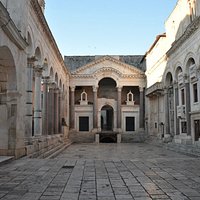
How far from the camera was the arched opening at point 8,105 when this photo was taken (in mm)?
12039

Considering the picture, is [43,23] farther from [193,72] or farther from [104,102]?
[104,102]

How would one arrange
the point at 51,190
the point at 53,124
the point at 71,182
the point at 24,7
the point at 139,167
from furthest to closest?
the point at 53,124, the point at 24,7, the point at 139,167, the point at 71,182, the point at 51,190

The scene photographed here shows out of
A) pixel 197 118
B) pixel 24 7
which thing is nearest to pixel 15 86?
pixel 24 7

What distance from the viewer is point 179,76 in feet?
75.5

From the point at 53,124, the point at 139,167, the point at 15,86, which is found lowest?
the point at 139,167

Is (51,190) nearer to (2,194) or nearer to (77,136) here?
(2,194)

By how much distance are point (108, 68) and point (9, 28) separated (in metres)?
26.5

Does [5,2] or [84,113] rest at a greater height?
[5,2]

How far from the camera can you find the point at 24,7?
13.4m

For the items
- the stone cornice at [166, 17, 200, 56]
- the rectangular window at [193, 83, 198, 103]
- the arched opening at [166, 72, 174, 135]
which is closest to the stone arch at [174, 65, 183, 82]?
the stone cornice at [166, 17, 200, 56]

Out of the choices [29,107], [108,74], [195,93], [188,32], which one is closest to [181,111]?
[195,93]

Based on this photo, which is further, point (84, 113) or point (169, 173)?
point (84, 113)

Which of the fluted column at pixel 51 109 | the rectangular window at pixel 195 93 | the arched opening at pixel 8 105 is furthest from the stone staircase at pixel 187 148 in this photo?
the arched opening at pixel 8 105

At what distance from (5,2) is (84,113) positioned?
25.2 m
